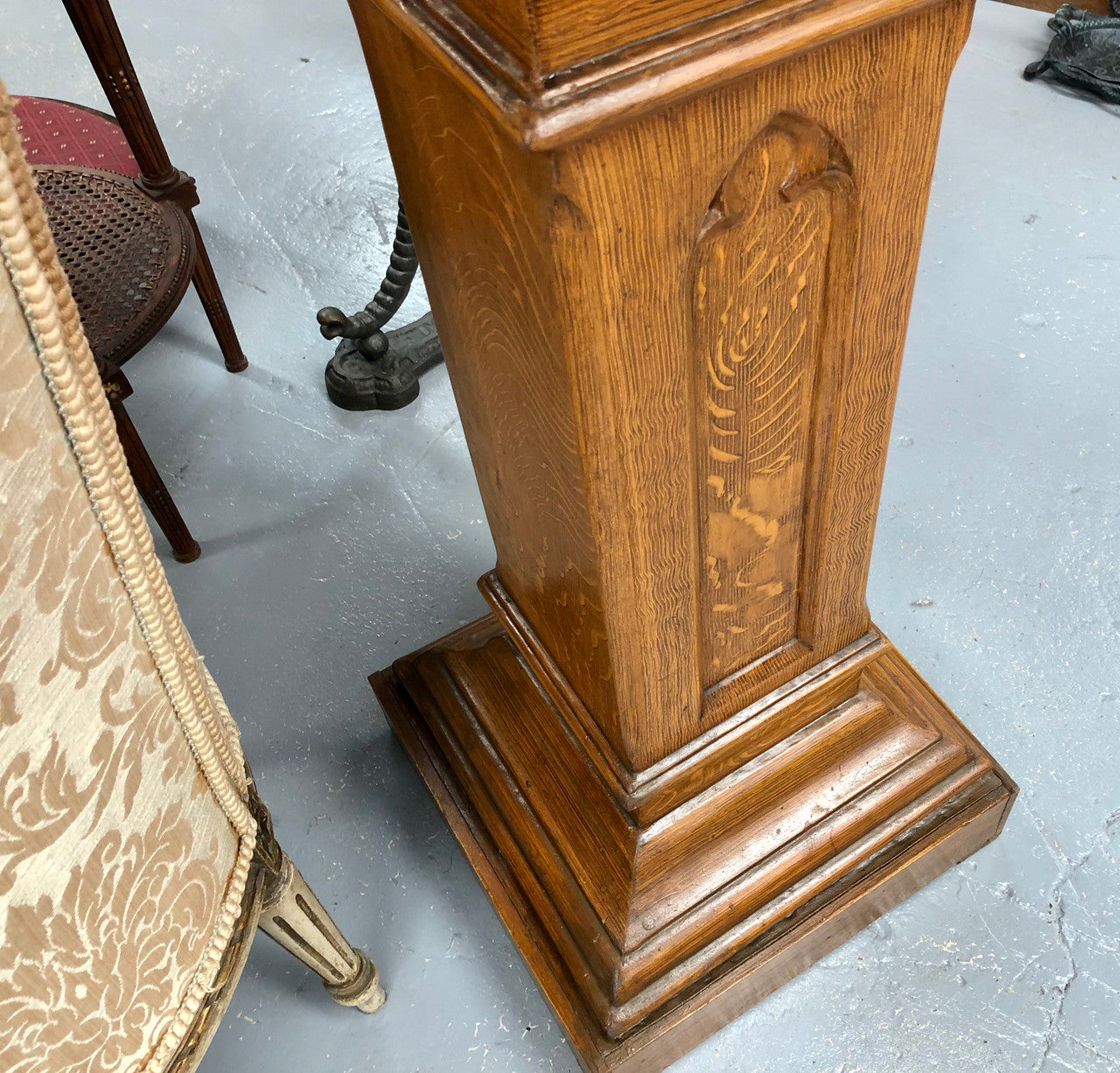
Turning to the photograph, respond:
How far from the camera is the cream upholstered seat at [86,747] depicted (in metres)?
0.52

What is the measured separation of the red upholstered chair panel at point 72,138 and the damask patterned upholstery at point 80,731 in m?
1.27

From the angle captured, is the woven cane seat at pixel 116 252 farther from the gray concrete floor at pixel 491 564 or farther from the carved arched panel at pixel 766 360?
the carved arched panel at pixel 766 360

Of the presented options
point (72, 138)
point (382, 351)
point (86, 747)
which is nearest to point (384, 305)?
point (382, 351)

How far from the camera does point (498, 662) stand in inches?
50.6

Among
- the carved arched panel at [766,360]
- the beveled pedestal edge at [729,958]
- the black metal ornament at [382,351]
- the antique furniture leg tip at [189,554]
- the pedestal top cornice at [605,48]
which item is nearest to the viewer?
the pedestal top cornice at [605,48]

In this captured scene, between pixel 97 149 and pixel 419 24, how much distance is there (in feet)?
4.50

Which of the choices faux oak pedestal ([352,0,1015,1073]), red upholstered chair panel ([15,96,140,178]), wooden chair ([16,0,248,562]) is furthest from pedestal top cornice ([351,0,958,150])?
red upholstered chair panel ([15,96,140,178])

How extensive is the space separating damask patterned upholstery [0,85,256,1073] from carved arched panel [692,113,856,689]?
37 centimetres

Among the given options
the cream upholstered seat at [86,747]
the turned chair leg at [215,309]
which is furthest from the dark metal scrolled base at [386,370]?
the cream upholstered seat at [86,747]

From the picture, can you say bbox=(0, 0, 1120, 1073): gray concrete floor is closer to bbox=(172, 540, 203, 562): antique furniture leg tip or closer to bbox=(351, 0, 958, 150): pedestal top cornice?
bbox=(172, 540, 203, 562): antique furniture leg tip

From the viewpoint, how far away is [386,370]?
1.79 metres

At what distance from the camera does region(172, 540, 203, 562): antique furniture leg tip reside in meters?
1.61

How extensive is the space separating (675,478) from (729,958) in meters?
0.58

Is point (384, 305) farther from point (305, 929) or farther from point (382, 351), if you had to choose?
point (305, 929)
